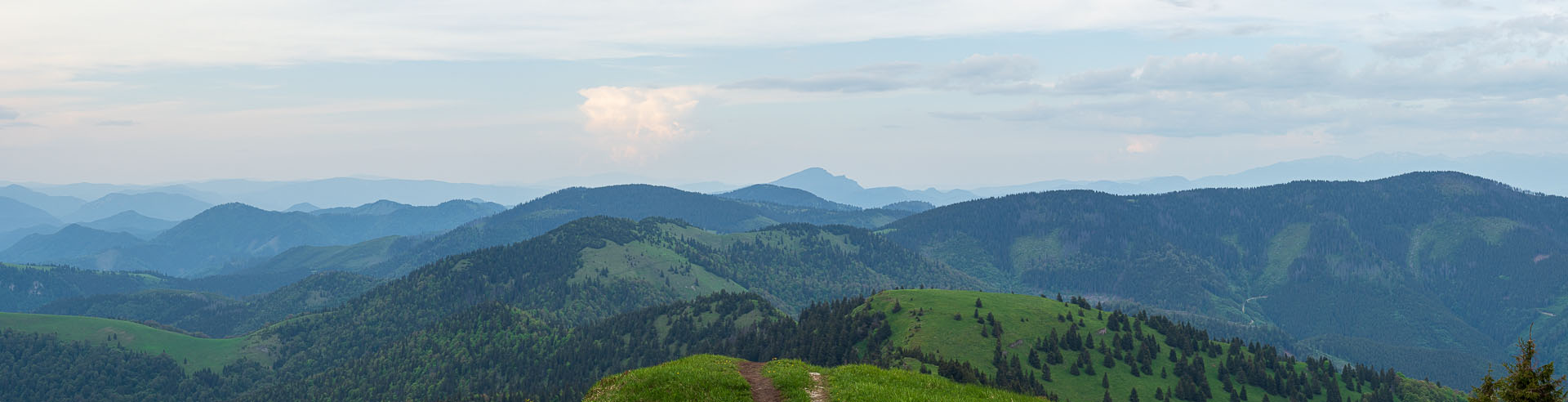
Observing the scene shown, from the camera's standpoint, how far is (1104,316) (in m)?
169

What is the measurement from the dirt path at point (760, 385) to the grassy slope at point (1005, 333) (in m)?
75.1

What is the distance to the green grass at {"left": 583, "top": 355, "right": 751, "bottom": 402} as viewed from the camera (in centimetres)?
4200

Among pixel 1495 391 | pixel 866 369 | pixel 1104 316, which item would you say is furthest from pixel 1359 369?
pixel 866 369

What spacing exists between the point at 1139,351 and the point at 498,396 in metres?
146

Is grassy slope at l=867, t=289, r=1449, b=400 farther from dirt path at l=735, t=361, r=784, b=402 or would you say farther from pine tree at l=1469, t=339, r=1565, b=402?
pine tree at l=1469, t=339, r=1565, b=402

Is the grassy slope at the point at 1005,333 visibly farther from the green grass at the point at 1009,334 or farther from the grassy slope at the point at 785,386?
the grassy slope at the point at 785,386

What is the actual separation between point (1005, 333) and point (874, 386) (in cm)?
11474

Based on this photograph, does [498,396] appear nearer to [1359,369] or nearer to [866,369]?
[866,369]

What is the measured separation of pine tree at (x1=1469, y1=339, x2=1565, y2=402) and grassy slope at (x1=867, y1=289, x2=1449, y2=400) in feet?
277

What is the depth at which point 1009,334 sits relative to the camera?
149375 mm

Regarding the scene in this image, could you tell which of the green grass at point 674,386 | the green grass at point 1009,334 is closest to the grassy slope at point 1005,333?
the green grass at point 1009,334

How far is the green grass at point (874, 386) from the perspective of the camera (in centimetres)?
4091

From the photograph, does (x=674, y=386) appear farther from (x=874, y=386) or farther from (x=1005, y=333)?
→ (x=1005, y=333)

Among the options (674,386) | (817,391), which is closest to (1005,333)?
(817,391)
